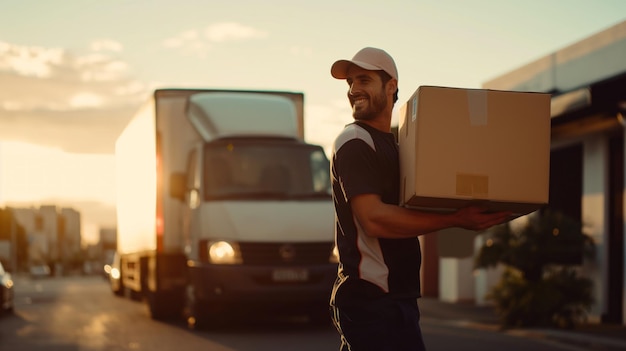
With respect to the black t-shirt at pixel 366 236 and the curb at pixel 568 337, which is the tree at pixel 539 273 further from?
the black t-shirt at pixel 366 236

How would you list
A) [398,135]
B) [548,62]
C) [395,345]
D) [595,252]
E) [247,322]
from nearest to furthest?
1. [395,345]
2. [398,135]
3. [247,322]
4. [595,252]
5. [548,62]

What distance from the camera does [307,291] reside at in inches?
556

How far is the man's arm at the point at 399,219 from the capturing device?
4.01 m

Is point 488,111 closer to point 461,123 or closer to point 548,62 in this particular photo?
point 461,123

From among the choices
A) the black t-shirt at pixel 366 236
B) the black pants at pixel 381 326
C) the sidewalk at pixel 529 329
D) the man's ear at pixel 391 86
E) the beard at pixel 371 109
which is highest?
the man's ear at pixel 391 86

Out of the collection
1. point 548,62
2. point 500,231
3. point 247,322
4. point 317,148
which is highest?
point 548,62

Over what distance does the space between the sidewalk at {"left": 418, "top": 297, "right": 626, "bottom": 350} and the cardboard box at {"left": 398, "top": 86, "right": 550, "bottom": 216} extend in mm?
9311

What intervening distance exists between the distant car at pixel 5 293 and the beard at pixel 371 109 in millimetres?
16590

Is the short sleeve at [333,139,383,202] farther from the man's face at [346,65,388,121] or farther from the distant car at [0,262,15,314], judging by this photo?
the distant car at [0,262,15,314]

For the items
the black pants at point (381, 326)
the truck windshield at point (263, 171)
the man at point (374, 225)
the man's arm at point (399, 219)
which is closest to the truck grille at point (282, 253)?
the truck windshield at point (263, 171)

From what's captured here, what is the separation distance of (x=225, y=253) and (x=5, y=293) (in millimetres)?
7442

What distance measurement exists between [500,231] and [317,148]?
363 cm

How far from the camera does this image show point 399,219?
13.2 ft

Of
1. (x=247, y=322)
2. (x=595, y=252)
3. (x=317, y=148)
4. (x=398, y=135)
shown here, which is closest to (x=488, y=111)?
(x=398, y=135)
